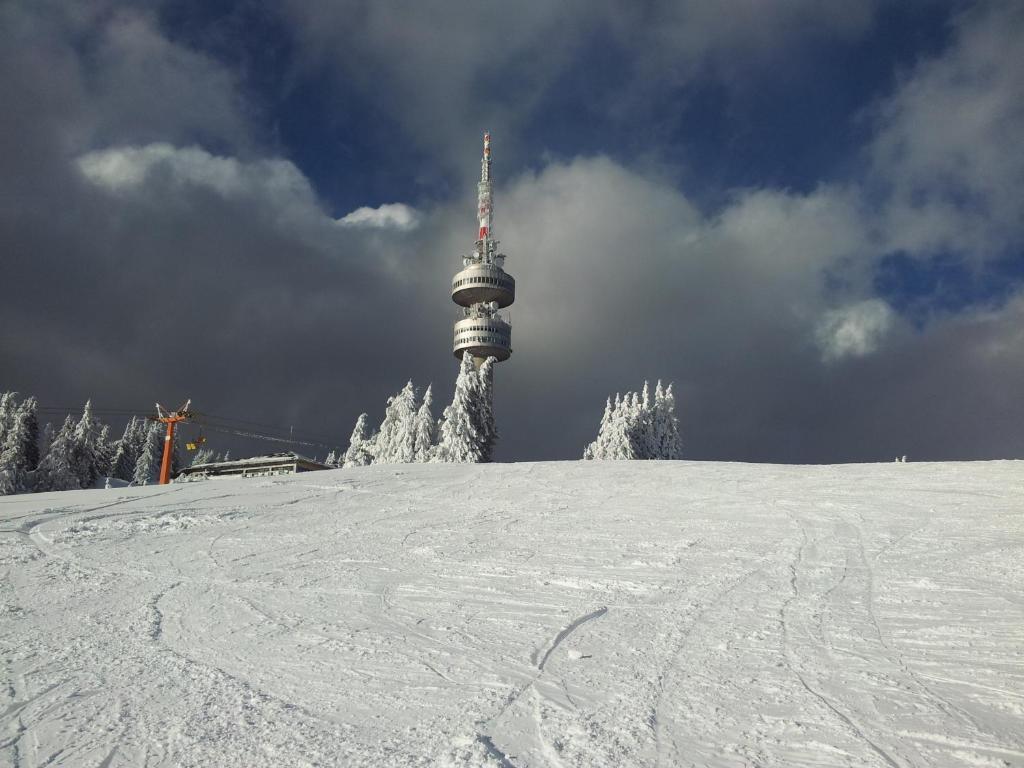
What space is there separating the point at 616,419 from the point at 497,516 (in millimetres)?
56763

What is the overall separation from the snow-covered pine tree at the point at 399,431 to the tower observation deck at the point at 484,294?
44.8 m

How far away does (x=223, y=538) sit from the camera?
14.1m

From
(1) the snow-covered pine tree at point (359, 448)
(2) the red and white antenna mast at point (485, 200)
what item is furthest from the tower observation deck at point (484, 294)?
(1) the snow-covered pine tree at point (359, 448)

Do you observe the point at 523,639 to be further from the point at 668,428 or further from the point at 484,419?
the point at 668,428

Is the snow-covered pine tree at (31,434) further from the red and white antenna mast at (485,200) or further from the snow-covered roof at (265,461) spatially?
the red and white antenna mast at (485,200)

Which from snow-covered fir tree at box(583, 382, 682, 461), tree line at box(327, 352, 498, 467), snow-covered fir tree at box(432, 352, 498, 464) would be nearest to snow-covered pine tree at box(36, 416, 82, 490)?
tree line at box(327, 352, 498, 467)

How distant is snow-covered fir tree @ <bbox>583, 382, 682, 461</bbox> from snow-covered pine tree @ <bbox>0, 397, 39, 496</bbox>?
5996cm

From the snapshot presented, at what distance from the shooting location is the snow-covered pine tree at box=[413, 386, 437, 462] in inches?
2479

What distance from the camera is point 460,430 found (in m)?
59.6

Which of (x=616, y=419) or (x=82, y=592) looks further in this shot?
(x=616, y=419)

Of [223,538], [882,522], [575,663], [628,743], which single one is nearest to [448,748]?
[628,743]

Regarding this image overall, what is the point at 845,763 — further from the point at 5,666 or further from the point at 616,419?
the point at 616,419

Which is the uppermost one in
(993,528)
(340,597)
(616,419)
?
(616,419)

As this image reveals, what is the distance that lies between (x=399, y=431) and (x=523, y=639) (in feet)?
195
